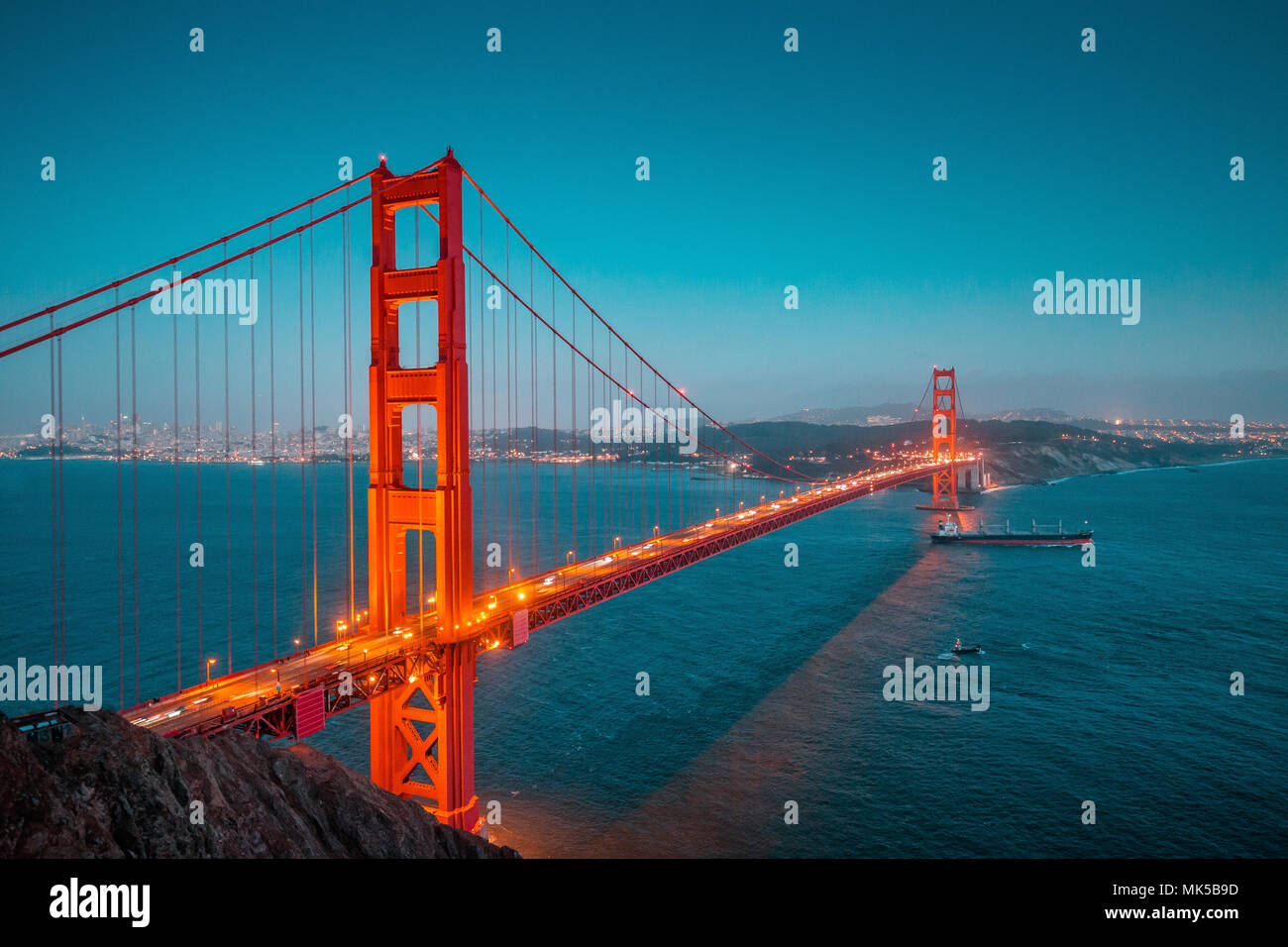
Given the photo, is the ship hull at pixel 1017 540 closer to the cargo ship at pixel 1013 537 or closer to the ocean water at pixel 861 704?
the cargo ship at pixel 1013 537

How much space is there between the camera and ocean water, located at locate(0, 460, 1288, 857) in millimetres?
22141

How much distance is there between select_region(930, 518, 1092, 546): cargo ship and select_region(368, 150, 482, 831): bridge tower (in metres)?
66.6

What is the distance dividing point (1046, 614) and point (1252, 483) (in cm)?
14521

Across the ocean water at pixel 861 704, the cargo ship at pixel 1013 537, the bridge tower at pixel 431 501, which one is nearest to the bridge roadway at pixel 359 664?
the bridge tower at pixel 431 501

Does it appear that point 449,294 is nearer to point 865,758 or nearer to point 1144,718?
point 865,758

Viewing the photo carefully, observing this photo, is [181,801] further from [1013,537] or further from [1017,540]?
[1013,537]

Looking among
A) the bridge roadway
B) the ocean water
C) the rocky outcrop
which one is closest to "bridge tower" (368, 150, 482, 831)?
the bridge roadway

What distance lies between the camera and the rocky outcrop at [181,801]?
8328mm

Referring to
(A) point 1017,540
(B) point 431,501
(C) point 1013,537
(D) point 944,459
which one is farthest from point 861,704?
(D) point 944,459

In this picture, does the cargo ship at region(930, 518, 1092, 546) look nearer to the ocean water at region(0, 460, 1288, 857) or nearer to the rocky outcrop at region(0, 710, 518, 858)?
the ocean water at region(0, 460, 1288, 857)

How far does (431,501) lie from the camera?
66.5 ft

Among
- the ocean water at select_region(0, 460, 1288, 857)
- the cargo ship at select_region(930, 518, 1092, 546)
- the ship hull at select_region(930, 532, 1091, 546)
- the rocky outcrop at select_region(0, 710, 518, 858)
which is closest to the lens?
the rocky outcrop at select_region(0, 710, 518, 858)

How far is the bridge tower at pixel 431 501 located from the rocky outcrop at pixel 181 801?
14.0ft
